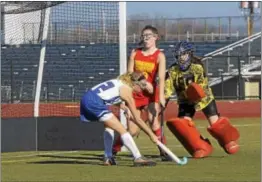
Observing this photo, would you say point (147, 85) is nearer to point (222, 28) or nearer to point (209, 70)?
point (209, 70)

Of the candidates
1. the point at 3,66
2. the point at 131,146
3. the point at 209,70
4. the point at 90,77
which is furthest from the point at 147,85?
the point at 209,70

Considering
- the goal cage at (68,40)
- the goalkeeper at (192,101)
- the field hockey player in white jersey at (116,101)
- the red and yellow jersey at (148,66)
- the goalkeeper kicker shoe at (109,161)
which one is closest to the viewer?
the field hockey player in white jersey at (116,101)

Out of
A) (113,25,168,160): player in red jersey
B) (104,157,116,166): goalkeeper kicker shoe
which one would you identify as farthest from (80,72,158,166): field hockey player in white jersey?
(113,25,168,160): player in red jersey

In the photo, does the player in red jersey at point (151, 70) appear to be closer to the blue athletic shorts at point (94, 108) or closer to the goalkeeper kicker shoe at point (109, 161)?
the goalkeeper kicker shoe at point (109, 161)

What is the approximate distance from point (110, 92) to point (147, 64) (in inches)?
58.9

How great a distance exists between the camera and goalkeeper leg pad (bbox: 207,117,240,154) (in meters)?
13.0

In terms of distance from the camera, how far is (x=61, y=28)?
16.6m

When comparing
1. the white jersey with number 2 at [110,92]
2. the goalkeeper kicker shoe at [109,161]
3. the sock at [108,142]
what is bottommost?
the goalkeeper kicker shoe at [109,161]

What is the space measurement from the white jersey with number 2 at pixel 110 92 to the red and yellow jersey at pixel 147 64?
1.35 meters

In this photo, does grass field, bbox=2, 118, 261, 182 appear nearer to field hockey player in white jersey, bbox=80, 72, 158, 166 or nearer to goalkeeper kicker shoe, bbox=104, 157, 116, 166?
goalkeeper kicker shoe, bbox=104, 157, 116, 166

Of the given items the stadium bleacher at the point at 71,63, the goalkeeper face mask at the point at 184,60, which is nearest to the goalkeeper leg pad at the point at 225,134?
the goalkeeper face mask at the point at 184,60

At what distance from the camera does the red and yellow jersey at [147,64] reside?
1264 cm

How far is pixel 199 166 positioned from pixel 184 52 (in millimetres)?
1955

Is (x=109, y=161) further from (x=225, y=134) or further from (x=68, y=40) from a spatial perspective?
(x=68, y=40)
